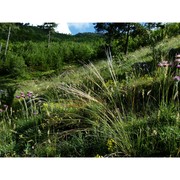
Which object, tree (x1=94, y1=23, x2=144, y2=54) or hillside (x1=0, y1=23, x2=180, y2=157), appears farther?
tree (x1=94, y1=23, x2=144, y2=54)

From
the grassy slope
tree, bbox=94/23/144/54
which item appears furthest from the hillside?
tree, bbox=94/23/144/54

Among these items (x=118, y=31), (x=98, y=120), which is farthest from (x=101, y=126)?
(x=118, y=31)

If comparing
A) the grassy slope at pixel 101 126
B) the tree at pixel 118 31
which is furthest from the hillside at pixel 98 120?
the tree at pixel 118 31

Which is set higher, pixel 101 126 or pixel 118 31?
pixel 118 31

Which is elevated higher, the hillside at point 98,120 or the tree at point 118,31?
the tree at point 118,31

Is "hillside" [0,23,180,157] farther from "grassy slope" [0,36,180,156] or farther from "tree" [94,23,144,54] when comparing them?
"tree" [94,23,144,54]

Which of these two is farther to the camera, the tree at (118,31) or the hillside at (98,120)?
the tree at (118,31)

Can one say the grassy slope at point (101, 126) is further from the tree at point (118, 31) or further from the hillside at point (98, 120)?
the tree at point (118, 31)

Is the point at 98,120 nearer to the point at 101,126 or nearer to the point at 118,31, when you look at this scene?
the point at 101,126

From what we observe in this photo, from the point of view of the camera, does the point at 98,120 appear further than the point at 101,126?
Yes

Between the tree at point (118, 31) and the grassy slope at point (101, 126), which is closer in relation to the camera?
the grassy slope at point (101, 126)
